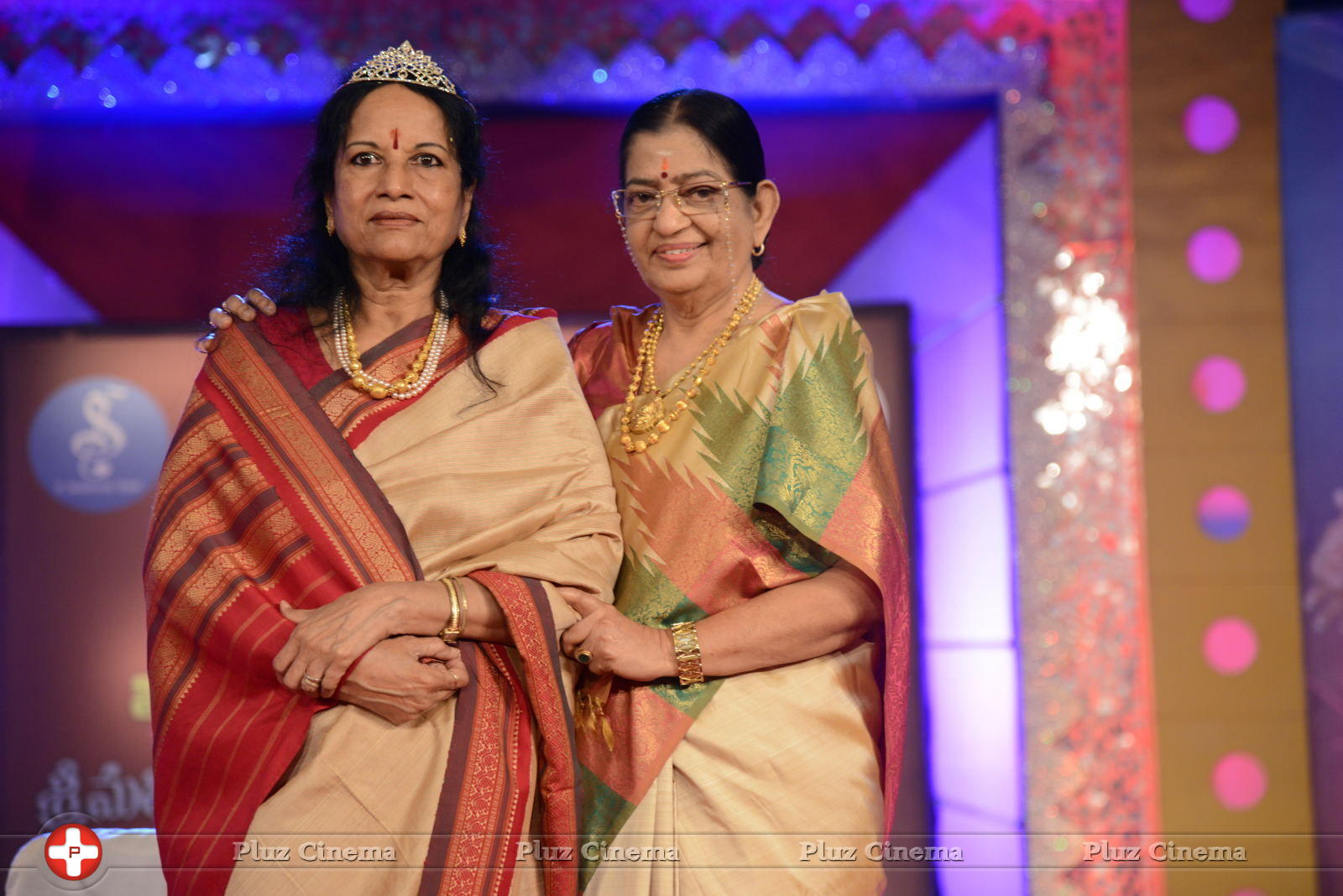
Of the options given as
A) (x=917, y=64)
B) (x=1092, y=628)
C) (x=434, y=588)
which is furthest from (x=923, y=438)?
(x=434, y=588)

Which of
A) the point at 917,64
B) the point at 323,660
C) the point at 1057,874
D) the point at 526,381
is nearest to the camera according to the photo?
the point at 323,660

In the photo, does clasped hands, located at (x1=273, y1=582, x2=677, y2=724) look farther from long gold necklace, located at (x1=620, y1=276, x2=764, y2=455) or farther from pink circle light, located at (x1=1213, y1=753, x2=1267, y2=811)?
pink circle light, located at (x1=1213, y1=753, x2=1267, y2=811)

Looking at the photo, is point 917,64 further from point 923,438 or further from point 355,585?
point 355,585

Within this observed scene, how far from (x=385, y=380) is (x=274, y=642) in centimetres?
50

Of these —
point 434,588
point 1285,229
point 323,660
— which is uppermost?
point 1285,229

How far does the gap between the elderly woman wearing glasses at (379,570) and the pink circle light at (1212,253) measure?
9.68 feet

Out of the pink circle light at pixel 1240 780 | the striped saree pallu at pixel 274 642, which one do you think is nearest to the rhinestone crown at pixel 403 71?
the striped saree pallu at pixel 274 642

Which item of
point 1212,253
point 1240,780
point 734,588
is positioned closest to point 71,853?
point 734,588

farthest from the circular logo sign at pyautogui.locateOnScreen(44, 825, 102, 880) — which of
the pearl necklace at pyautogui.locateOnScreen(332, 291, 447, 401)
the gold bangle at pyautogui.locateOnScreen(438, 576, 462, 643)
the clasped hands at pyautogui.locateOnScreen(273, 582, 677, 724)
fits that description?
the pearl necklace at pyautogui.locateOnScreen(332, 291, 447, 401)

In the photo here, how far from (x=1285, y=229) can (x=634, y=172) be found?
3.02 meters

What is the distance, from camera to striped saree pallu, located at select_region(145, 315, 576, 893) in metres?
1.88

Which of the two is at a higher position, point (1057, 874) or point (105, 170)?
point (105, 170)

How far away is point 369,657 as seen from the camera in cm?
186

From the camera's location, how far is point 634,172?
2271mm
